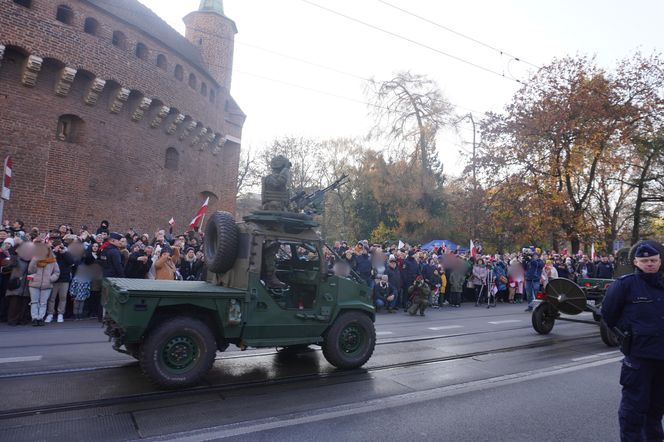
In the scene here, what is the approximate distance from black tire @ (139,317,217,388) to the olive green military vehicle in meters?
0.01

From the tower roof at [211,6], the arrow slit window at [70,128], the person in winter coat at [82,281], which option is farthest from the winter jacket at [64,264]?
the tower roof at [211,6]

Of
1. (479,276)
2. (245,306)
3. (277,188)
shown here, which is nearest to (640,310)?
(245,306)

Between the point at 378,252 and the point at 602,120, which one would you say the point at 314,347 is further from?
the point at 602,120

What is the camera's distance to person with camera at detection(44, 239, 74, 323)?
33.6 ft

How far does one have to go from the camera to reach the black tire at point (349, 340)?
6.52 m

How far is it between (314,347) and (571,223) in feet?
71.1

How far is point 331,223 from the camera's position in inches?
1964

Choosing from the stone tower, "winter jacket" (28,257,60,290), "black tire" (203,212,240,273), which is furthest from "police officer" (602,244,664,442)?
the stone tower

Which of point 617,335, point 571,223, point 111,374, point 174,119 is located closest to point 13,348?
point 111,374

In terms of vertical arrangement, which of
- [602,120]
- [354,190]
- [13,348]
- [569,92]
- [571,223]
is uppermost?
[569,92]

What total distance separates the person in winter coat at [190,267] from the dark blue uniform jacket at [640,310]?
10.00 metres

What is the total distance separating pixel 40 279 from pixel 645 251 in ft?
34.8

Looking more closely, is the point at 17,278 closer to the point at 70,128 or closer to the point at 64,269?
the point at 64,269

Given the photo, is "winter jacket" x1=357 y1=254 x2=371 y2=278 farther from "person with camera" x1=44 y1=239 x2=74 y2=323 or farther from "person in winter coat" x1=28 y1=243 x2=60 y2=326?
"person in winter coat" x1=28 y1=243 x2=60 y2=326
